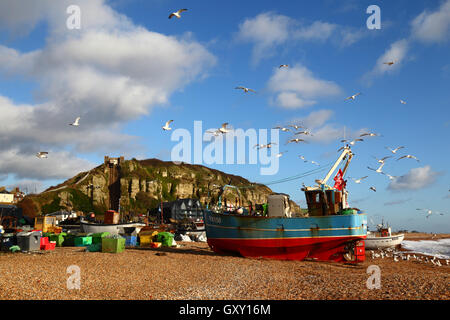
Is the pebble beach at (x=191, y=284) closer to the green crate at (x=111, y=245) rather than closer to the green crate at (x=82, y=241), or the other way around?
the green crate at (x=111, y=245)

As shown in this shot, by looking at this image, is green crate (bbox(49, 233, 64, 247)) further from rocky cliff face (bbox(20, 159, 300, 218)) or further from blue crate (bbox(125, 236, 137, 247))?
rocky cliff face (bbox(20, 159, 300, 218))

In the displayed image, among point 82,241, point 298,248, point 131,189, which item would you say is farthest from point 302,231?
point 131,189

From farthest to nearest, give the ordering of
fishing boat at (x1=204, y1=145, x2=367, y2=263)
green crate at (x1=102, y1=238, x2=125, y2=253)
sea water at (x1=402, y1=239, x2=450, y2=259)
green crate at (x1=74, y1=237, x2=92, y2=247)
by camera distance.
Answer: sea water at (x1=402, y1=239, x2=450, y2=259) < green crate at (x1=74, y1=237, x2=92, y2=247) < fishing boat at (x1=204, y1=145, x2=367, y2=263) < green crate at (x1=102, y1=238, x2=125, y2=253)

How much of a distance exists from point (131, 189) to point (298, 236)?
12496cm

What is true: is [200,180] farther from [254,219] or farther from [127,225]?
[254,219]

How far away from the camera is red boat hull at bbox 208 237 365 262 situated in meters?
27.0

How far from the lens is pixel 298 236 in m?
27.0

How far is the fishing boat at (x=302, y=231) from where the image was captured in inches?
1061

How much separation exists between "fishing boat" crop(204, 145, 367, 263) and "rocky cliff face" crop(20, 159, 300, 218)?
80308 mm

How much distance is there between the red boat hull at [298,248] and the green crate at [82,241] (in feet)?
53.1

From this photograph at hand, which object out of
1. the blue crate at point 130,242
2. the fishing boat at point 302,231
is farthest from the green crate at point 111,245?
the blue crate at point 130,242

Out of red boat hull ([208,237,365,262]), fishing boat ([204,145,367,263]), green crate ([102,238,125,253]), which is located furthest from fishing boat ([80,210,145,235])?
red boat hull ([208,237,365,262])

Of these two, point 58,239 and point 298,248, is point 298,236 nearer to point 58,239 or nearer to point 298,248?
point 298,248
